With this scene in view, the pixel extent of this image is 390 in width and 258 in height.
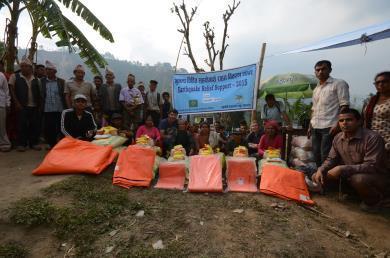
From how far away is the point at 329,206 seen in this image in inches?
159

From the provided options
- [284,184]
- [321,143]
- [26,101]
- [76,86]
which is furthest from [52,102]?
[321,143]

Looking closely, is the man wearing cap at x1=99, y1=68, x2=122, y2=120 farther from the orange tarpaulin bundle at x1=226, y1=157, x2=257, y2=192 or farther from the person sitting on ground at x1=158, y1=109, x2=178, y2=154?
the orange tarpaulin bundle at x1=226, y1=157, x2=257, y2=192

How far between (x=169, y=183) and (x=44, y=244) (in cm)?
195

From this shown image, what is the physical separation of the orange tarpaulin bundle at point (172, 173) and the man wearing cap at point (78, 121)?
1.68 meters

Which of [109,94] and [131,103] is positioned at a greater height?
[109,94]

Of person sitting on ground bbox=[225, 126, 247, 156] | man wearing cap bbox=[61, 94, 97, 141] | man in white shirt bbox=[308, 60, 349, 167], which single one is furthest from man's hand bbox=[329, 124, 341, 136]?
man wearing cap bbox=[61, 94, 97, 141]

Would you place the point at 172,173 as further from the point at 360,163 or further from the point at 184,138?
the point at 360,163

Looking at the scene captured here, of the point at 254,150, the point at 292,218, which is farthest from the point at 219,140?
the point at 292,218

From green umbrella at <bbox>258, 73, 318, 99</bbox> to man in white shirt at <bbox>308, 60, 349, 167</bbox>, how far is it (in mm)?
6425

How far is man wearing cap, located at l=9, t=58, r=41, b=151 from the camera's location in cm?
577

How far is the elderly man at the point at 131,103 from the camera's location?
274 inches

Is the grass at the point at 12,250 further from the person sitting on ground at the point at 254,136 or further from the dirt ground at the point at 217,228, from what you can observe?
the person sitting on ground at the point at 254,136

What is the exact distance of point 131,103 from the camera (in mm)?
7023

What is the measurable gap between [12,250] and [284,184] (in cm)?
332
